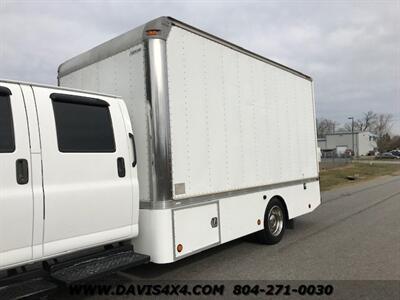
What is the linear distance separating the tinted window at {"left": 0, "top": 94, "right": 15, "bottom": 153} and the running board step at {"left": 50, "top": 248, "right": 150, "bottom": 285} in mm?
1331

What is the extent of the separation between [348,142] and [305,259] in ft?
324

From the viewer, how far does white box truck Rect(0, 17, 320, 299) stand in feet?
12.5

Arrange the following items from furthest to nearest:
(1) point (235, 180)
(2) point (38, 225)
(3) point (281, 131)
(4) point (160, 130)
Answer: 1. (3) point (281, 131)
2. (1) point (235, 180)
3. (4) point (160, 130)
4. (2) point (38, 225)

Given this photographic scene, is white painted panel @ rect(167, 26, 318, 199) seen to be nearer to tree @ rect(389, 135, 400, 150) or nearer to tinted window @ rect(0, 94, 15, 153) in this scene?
tinted window @ rect(0, 94, 15, 153)

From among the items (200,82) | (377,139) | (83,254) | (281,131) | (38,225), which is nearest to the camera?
(38,225)

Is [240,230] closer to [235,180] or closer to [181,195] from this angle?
[235,180]

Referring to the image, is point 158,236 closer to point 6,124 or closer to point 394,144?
point 6,124

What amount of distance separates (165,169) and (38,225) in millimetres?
1614

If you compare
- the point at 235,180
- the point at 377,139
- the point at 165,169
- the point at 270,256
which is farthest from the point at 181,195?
the point at 377,139

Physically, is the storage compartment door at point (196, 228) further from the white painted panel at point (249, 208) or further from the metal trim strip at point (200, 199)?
the white painted panel at point (249, 208)

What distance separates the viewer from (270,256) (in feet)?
21.3

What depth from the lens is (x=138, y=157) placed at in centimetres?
498

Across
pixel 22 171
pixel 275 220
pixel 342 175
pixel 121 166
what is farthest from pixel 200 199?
pixel 342 175

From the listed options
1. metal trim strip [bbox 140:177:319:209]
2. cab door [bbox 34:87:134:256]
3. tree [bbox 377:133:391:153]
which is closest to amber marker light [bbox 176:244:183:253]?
metal trim strip [bbox 140:177:319:209]
